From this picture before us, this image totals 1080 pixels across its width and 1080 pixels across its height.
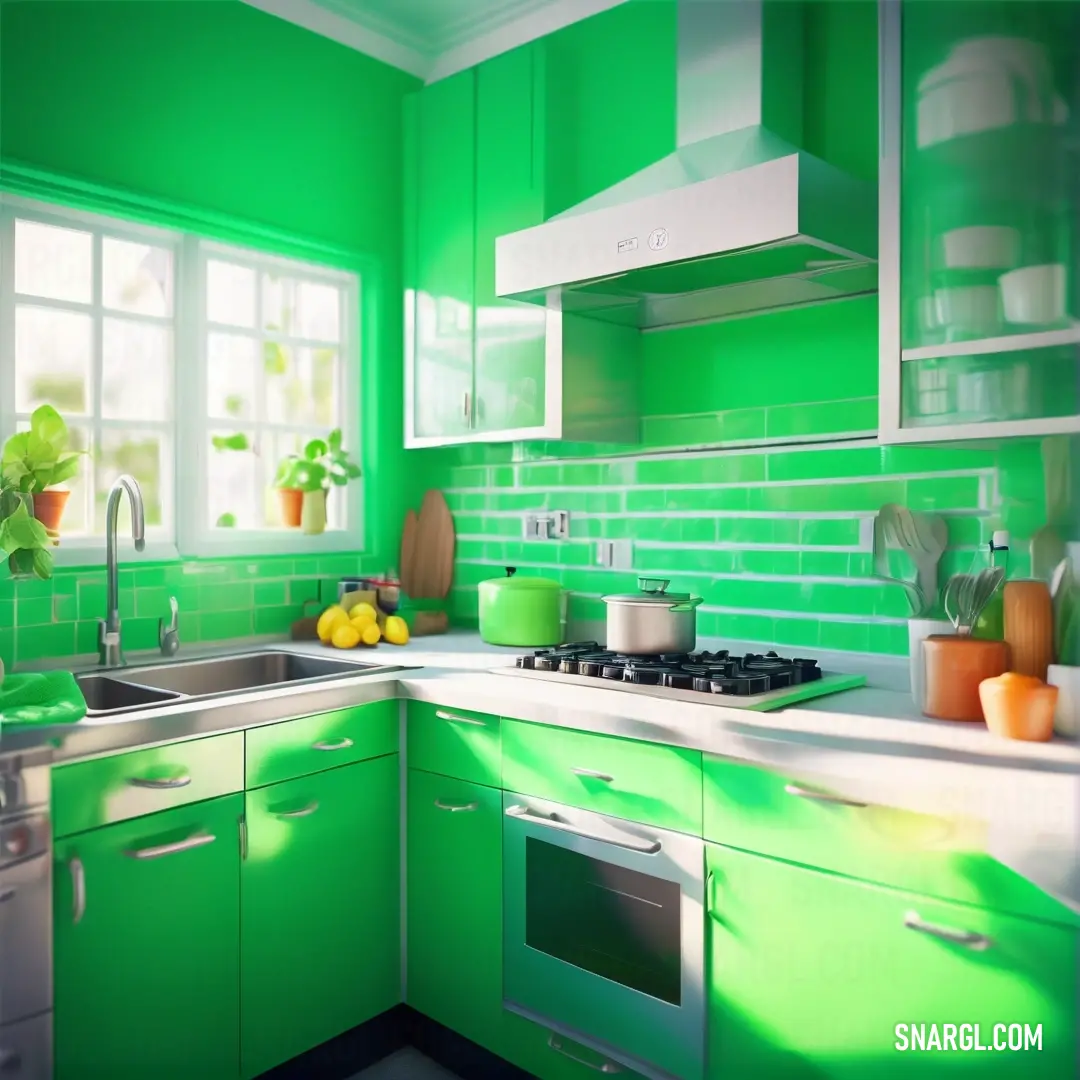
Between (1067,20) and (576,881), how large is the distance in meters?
1.88

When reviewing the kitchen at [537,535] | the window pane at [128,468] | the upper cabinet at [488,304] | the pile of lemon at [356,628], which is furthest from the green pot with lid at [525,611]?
the window pane at [128,468]

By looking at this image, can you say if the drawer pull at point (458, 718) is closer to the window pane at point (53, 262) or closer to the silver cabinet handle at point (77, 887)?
the silver cabinet handle at point (77, 887)

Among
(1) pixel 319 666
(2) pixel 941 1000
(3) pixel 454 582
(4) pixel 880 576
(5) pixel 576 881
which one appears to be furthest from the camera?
(3) pixel 454 582

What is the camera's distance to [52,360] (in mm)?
2582

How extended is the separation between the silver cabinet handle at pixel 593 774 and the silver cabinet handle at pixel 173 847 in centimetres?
75

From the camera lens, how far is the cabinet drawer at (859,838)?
146 centimetres

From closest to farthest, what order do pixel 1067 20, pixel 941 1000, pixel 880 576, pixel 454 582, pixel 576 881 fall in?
1. pixel 941 1000
2. pixel 1067 20
3. pixel 576 881
4. pixel 880 576
5. pixel 454 582

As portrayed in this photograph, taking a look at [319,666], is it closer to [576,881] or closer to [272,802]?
A: [272,802]

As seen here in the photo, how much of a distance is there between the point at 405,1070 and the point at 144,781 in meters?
1.04

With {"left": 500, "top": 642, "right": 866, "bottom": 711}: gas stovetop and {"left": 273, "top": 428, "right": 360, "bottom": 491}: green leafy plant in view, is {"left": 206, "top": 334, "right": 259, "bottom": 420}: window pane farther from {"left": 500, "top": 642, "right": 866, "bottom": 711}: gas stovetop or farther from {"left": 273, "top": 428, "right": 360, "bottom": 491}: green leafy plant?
{"left": 500, "top": 642, "right": 866, "bottom": 711}: gas stovetop

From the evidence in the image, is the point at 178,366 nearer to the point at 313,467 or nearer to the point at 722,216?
the point at 313,467

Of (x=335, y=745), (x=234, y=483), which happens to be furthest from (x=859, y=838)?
(x=234, y=483)

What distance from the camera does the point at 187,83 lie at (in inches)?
108

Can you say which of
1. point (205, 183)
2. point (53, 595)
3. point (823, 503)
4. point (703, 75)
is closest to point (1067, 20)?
point (703, 75)
